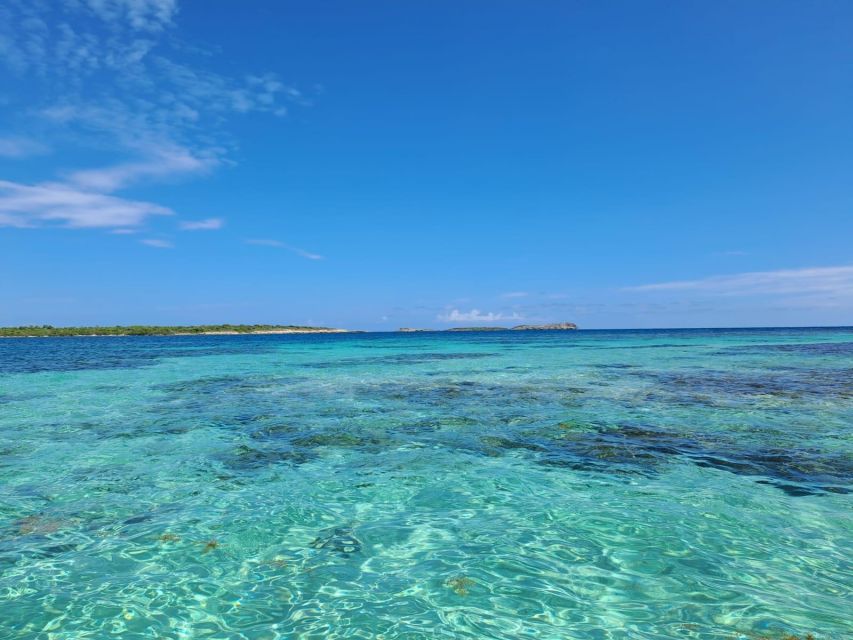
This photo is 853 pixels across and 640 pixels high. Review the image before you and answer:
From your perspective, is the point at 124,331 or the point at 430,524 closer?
the point at 430,524

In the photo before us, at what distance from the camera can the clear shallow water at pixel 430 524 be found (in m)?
5.54

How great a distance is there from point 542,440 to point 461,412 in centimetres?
465

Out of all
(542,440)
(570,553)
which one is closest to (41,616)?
(570,553)

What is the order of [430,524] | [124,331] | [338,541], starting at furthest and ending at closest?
[124,331] → [430,524] → [338,541]

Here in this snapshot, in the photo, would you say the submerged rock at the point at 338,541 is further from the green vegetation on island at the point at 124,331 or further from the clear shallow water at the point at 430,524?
the green vegetation on island at the point at 124,331

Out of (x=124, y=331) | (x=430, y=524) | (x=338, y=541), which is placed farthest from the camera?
(x=124, y=331)

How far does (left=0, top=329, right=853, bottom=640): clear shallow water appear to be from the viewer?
18.2 feet

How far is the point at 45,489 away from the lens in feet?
31.1

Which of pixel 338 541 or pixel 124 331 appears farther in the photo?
pixel 124 331

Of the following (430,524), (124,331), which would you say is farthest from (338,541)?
(124,331)

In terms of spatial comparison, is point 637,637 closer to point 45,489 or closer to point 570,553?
point 570,553

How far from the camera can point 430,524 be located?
7918mm

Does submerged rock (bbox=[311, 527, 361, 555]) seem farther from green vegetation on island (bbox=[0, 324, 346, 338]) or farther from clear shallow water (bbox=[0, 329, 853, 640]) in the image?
green vegetation on island (bbox=[0, 324, 346, 338])

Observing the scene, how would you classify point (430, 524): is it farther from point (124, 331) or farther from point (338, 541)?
point (124, 331)
